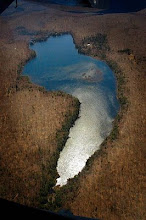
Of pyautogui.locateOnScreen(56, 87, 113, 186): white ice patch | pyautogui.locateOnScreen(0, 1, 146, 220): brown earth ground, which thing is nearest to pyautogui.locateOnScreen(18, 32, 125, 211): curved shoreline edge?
pyautogui.locateOnScreen(0, 1, 146, 220): brown earth ground

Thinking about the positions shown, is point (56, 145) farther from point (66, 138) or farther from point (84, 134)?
point (84, 134)

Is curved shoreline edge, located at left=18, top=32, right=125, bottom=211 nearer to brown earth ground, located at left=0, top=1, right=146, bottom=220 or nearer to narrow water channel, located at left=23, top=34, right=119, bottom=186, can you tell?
brown earth ground, located at left=0, top=1, right=146, bottom=220

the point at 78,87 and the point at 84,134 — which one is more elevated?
the point at 78,87

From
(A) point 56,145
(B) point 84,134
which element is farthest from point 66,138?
(B) point 84,134

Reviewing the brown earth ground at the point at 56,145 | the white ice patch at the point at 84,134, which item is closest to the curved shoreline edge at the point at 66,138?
the brown earth ground at the point at 56,145

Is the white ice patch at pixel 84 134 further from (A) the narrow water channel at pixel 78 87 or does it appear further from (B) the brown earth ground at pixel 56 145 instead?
(B) the brown earth ground at pixel 56 145

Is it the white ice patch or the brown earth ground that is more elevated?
the brown earth ground

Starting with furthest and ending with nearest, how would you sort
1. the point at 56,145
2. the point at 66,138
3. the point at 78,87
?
Answer: the point at 78,87 < the point at 66,138 < the point at 56,145
